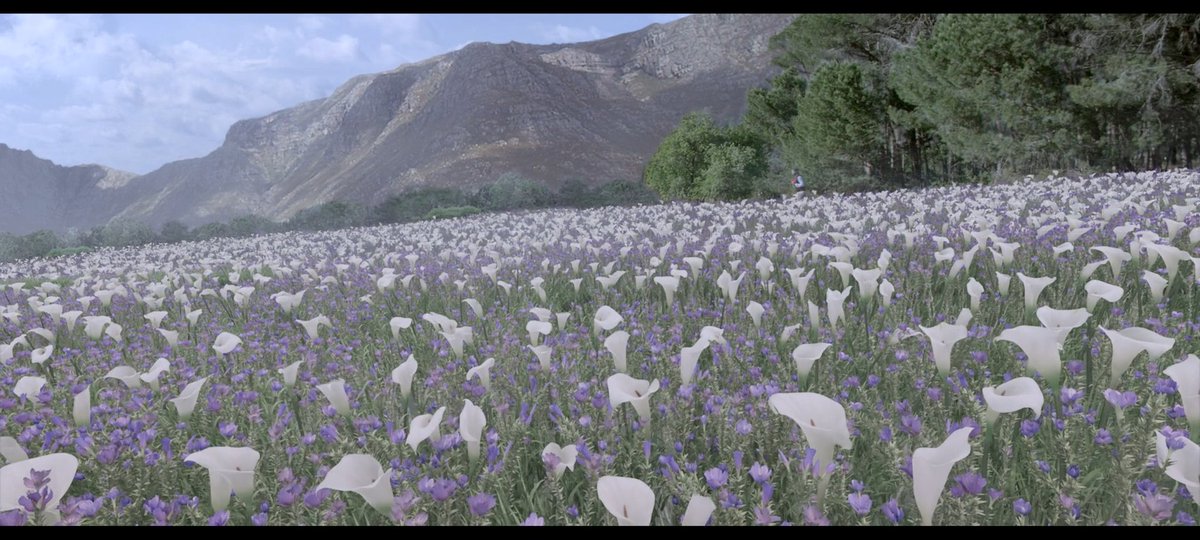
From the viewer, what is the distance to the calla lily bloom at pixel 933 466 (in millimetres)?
1479

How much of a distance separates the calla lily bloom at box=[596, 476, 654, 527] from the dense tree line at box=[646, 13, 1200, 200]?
67.8ft

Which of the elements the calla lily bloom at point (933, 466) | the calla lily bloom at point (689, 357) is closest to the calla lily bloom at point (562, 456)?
the calla lily bloom at point (689, 357)

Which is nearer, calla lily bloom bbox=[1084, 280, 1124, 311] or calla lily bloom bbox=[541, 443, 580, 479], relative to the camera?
calla lily bloom bbox=[541, 443, 580, 479]

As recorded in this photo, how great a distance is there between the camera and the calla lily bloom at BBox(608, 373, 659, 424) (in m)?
2.10

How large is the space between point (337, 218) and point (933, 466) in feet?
85.7

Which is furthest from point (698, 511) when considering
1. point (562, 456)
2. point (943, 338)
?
point (943, 338)

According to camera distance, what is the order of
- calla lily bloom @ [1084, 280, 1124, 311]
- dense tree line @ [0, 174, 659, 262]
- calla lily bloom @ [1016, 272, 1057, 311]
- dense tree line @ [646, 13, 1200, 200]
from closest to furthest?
calla lily bloom @ [1084, 280, 1124, 311] < calla lily bloom @ [1016, 272, 1057, 311] < dense tree line @ [646, 13, 1200, 200] < dense tree line @ [0, 174, 659, 262]

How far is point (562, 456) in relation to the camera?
2.04 meters

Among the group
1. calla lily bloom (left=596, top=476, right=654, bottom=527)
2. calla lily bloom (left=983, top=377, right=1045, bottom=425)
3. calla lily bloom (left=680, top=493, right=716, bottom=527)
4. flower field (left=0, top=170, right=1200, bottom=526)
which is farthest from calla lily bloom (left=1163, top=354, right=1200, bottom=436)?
calla lily bloom (left=596, top=476, right=654, bottom=527)

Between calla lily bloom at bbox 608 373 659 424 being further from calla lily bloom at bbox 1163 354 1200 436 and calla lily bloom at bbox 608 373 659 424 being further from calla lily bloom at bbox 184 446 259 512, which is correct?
calla lily bloom at bbox 1163 354 1200 436

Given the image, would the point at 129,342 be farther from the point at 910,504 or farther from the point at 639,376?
the point at 910,504

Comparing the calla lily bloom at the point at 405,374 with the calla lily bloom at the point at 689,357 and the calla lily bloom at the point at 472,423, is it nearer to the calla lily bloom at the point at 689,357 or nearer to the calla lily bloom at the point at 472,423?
the calla lily bloom at the point at 472,423

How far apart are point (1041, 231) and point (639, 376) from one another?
4368 millimetres
